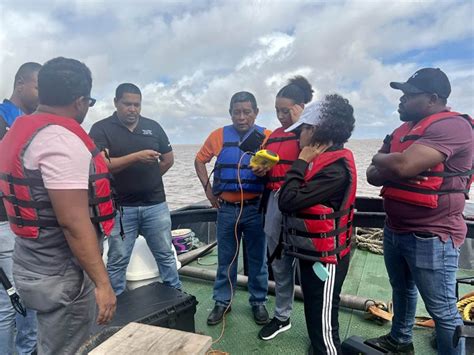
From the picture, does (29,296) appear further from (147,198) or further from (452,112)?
(452,112)

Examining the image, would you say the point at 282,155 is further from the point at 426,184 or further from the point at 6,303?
the point at 6,303

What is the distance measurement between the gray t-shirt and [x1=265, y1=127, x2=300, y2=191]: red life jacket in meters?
0.80

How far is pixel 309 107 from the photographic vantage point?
2023mm

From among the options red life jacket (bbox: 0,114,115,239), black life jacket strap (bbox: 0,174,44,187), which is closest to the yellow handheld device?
red life jacket (bbox: 0,114,115,239)

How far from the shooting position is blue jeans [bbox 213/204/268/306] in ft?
9.72

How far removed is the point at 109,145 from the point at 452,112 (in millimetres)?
2431

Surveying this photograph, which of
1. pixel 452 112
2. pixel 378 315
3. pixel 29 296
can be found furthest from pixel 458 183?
Answer: pixel 29 296

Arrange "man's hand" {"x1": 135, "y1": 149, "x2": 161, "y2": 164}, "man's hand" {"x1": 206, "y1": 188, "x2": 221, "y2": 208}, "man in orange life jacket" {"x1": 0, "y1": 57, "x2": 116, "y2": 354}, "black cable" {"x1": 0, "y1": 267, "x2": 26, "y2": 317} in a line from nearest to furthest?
"man in orange life jacket" {"x1": 0, "y1": 57, "x2": 116, "y2": 354} < "black cable" {"x1": 0, "y1": 267, "x2": 26, "y2": 317} < "man's hand" {"x1": 135, "y1": 149, "x2": 161, "y2": 164} < "man's hand" {"x1": 206, "y1": 188, "x2": 221, "y2": 208}

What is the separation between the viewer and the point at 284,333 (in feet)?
9.11

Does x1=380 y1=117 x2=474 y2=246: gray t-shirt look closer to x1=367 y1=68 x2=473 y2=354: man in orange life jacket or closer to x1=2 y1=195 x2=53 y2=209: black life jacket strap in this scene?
x1=367 y1=68 x2=473 y2=354: man in orange life jacket

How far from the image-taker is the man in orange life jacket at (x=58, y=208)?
4.68ft

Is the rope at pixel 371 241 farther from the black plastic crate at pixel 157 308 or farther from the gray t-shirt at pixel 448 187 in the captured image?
the black plastic crate at pixel 157 308

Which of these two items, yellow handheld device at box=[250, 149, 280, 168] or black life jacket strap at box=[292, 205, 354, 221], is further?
yellow handheld device at box=[250, 149, 280, 168]

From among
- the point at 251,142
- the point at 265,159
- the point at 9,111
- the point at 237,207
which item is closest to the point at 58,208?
the point at 9,111
